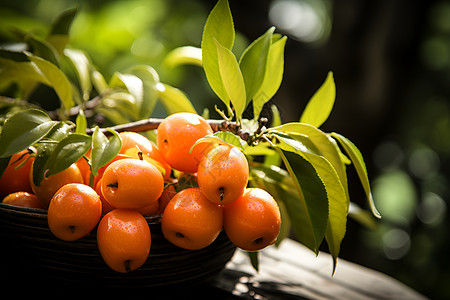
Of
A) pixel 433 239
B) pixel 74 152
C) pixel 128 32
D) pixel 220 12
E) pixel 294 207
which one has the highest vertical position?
pixel 220 12

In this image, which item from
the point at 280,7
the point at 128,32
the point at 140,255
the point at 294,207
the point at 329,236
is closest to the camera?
the point at 140,255

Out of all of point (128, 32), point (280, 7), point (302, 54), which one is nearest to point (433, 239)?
point (302, 54)

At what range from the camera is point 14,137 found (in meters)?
0.49

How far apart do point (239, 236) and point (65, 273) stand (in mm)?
231

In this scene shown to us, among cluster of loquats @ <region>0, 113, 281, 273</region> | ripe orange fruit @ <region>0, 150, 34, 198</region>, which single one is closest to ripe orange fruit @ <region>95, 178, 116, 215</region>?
cluster of loquats @ <region>0, 113, 281, 273</region>

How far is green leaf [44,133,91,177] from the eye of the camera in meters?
0.47

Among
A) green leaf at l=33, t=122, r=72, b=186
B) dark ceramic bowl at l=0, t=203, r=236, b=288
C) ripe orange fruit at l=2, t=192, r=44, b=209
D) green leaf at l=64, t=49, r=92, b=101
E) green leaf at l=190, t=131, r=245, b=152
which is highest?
green leaf at l=190, t=131, r=245, b=152

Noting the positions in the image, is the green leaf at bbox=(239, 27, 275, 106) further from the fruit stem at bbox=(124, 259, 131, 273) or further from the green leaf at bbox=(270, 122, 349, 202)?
the fruit stem at bbox=(124, 259, 131, 273)

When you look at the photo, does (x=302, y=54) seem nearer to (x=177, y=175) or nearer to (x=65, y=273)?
(x=177, y=175)

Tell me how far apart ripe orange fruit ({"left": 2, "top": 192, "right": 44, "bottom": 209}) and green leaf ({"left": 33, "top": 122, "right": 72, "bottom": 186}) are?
57 millimetres

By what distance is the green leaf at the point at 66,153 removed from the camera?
18.7 inches

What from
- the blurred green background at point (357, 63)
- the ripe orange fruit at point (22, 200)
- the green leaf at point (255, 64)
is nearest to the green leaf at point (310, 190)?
the green leaf at point (255, 64)

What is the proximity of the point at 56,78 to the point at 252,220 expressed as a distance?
0.41 meters

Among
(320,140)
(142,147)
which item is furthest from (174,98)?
(320,140)
